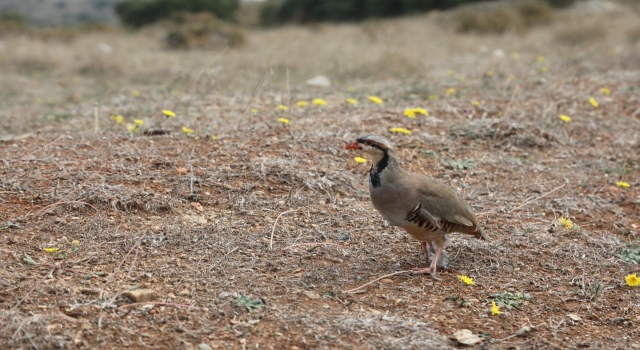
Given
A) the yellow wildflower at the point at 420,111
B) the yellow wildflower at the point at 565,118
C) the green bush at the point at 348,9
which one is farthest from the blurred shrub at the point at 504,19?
the yellow wildflower at the point at 420,111

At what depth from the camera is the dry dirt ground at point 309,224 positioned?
326 cm

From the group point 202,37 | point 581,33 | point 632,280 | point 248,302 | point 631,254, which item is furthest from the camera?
point 202,37

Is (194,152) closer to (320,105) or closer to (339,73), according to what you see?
(320,105)

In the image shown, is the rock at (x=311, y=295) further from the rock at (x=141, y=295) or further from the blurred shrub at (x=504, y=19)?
the blurred shrub at (x=504, y=19)

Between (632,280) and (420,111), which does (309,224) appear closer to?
(632,280)

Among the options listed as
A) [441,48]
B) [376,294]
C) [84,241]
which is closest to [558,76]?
→ [441,48]

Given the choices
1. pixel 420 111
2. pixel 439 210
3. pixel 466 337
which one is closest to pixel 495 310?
pixel 466 337

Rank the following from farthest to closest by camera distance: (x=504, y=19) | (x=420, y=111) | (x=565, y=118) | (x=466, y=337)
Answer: (x=504, y=19), (x=565, y=118), (x=420, y=111), (x=466, y=337)

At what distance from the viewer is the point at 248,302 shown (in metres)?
3.39

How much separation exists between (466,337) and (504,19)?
16.6 meters

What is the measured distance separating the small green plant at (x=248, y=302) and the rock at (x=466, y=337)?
3.33ft

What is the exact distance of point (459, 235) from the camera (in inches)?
182

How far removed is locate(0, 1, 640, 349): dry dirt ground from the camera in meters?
3.26

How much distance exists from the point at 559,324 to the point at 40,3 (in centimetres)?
7018
